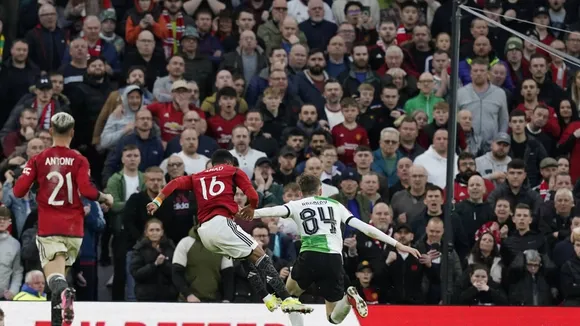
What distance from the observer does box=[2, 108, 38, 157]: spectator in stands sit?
69.3ft

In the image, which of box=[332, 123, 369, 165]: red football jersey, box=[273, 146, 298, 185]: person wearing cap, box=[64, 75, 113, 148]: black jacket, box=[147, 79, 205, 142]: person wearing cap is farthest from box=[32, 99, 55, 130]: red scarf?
box=[332, 123, 369, 165]: red football jersey

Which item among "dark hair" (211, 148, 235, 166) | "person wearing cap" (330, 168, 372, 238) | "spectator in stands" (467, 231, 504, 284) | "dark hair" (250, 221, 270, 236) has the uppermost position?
"dark hair" (211, 148, 235, 166)

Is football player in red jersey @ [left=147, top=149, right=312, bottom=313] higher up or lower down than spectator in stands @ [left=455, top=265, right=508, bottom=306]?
higher up

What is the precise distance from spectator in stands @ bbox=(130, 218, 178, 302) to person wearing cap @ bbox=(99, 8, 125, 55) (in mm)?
4736

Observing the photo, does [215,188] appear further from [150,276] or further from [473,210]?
[473,210]

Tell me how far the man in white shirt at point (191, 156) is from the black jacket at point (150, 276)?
1.72 meters

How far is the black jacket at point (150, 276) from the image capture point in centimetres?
1930

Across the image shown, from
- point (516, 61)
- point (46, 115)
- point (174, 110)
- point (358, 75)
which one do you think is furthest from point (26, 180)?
point (516, 61)

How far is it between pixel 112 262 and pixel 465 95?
5.88 meters

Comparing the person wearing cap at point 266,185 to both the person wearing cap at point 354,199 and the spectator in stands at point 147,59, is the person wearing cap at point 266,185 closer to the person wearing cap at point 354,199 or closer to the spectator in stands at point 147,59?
the person wearing cap at point 354,199

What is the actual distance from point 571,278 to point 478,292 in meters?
1.21

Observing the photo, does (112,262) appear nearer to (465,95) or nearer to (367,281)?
(367,281)

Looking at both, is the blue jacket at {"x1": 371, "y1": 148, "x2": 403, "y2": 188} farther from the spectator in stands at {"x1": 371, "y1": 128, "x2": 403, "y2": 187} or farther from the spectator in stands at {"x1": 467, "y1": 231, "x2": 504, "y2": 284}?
the spectator in stands at {"x1": 467, "y1": 231, "x2": 504, "y2": 284}

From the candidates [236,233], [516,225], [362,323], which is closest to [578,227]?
[516,225]
